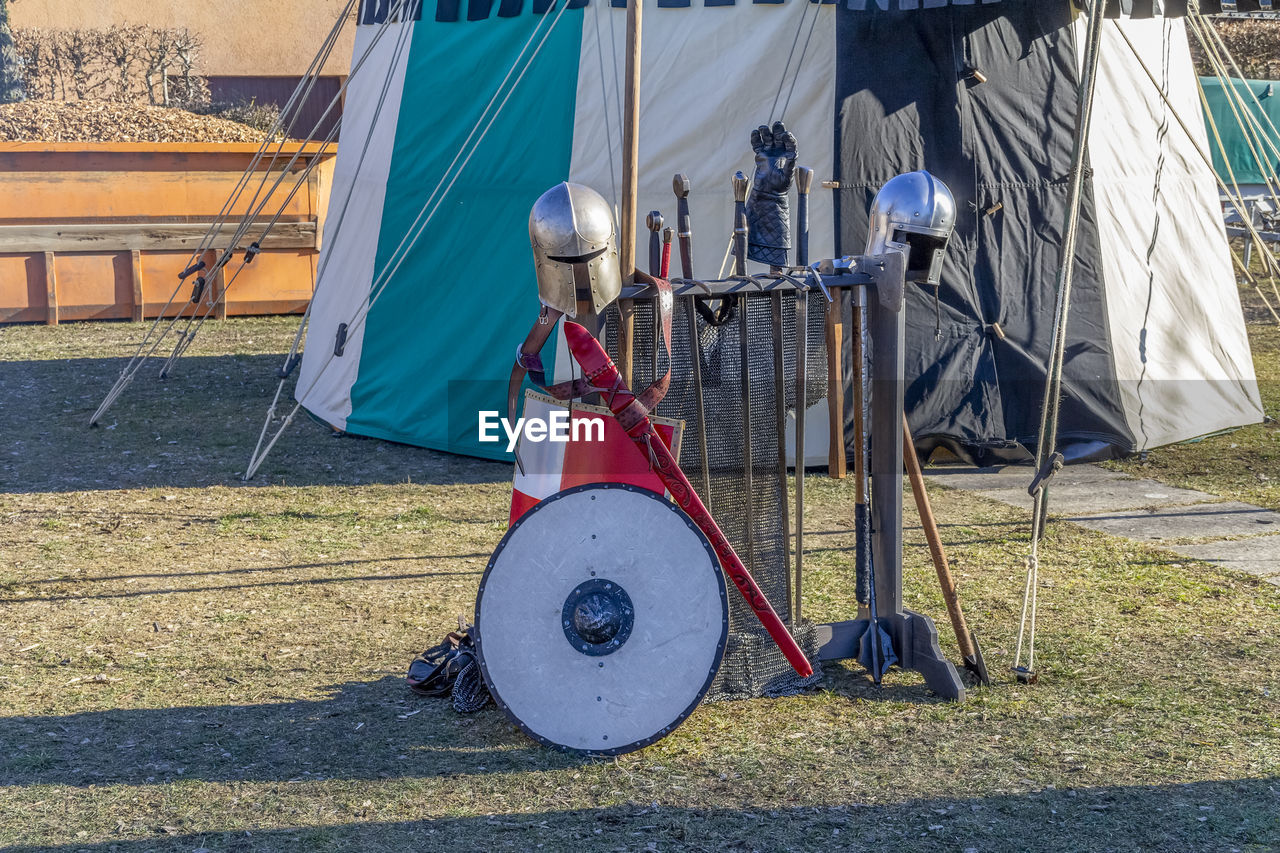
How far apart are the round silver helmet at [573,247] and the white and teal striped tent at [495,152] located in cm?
337

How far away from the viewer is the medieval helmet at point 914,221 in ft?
14.4

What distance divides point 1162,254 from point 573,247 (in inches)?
225

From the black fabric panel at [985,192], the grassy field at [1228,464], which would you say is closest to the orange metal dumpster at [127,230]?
the black fabric panel at [985,192]

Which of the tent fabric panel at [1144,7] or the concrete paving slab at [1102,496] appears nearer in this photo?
the tent fabric panel at [1144,7]

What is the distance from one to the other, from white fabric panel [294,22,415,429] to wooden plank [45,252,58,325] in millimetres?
5078

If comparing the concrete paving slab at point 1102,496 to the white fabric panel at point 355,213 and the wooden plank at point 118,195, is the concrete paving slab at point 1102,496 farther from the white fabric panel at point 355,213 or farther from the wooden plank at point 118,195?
the wooden plank at point 118,195

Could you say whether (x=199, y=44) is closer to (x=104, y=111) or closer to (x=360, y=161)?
(x=104, y=111)

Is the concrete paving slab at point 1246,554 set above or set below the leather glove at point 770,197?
below

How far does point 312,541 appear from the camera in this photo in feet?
21.2

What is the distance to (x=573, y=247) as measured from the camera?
3926 mm

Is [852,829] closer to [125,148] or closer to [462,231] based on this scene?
[462,231]

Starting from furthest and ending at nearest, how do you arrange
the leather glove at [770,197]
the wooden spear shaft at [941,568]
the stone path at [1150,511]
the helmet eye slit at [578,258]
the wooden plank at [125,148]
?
the wooden plank at [125,148] → the stone path at [1150,511] → the leather glove at [770,197] → the wooden spear shaft at [941,568] → the helmet eye slit at [578,258]

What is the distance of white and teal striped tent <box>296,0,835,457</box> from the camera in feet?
24.6

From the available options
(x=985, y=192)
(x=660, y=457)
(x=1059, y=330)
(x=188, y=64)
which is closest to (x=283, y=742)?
(x=660, y=457)
